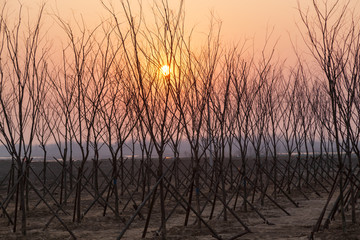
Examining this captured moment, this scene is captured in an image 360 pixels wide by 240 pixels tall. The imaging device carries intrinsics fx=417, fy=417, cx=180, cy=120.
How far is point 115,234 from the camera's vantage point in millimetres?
6133

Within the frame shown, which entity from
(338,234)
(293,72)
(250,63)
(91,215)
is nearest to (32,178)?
(91,215)

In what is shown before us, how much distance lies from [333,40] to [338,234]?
2.38m

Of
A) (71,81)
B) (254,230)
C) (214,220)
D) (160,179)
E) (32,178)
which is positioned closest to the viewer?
(160,179)

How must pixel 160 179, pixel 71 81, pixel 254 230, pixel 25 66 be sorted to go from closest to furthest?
pixel 160 179 → pixel 25 66 → pixel 254 230 → pixel 71 81

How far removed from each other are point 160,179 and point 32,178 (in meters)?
14.6

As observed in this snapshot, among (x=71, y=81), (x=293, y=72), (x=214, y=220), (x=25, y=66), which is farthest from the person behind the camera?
(x=293, y=72)

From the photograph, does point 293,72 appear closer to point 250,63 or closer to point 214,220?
point 250,63

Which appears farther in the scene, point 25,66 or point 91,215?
point 91,215

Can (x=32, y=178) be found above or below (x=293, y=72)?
below

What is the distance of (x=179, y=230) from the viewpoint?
587cm

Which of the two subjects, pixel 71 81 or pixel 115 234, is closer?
pixel 115 234

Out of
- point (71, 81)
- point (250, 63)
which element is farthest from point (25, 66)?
point (250, 63)

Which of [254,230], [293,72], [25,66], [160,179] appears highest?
[293,72]

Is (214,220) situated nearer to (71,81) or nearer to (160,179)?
(160,179)
